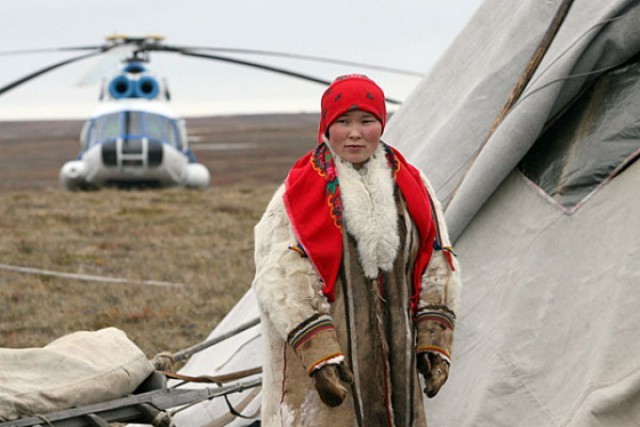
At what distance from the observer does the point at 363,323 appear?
2.76m

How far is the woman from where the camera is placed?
8.99 feet

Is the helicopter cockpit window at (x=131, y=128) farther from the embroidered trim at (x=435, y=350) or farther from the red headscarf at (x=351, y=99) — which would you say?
the embroidered trim at (x=435, y=350)

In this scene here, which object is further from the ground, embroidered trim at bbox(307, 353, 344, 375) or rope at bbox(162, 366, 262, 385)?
embroidered trim at bbox(307, 353, 344, 375)

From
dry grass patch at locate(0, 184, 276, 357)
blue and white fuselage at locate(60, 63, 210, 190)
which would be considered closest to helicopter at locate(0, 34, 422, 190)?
blue and white fuselage at locate(60, 63, 210, 190)

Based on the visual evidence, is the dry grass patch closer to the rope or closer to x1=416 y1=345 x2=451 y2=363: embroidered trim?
the rope

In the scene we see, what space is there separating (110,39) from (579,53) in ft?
58.8

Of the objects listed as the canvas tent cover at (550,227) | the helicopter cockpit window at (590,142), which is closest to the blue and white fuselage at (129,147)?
the canvas tent cover at (550,227)

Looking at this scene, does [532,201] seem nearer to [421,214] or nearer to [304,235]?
[421,214]

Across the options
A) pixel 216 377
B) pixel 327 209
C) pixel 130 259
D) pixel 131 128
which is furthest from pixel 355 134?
pixel 131 128

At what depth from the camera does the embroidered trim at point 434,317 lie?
2830 mm

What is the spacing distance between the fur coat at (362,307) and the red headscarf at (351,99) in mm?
129

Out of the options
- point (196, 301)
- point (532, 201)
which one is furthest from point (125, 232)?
point (532, 201)

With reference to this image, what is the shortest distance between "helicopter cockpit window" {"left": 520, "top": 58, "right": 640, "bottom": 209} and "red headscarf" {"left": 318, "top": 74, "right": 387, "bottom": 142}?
97cm

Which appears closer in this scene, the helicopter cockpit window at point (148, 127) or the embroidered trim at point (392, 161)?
the embroidered trim at point (392, 161)
